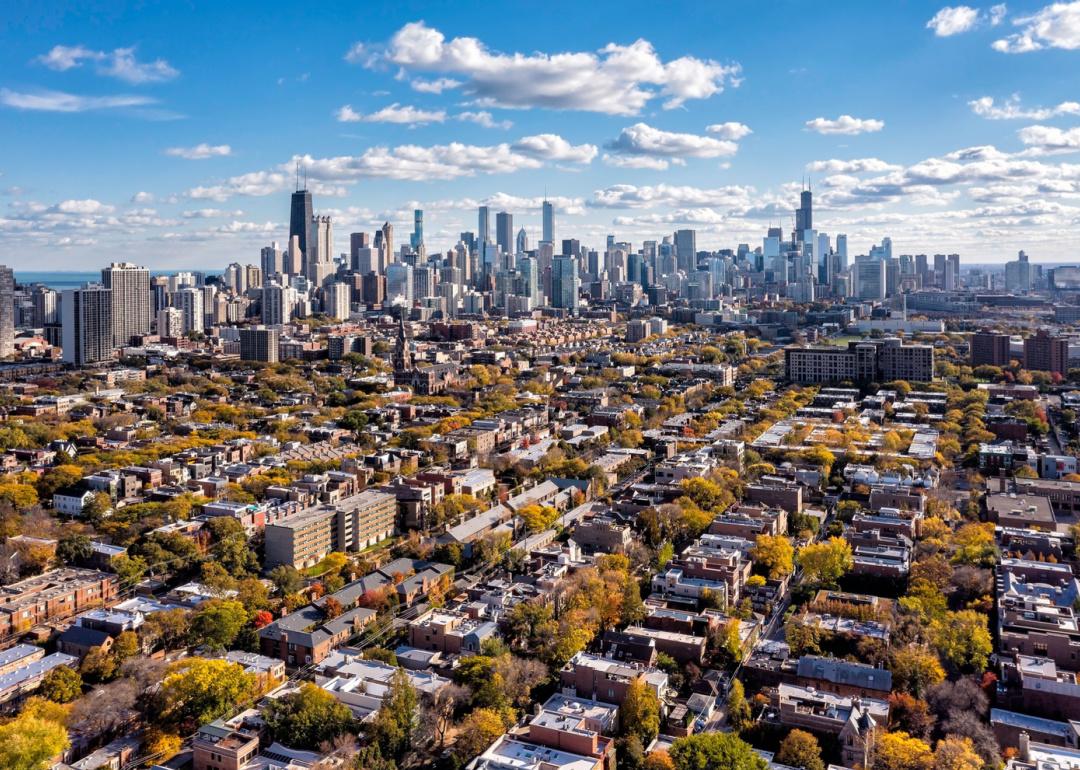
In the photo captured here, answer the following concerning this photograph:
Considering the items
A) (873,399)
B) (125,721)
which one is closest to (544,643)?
(125,721)

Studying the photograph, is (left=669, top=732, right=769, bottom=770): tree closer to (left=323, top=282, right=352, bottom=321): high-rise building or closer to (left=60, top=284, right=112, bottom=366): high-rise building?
(left=60, top=284, right=112, bottom=366): high-rise building

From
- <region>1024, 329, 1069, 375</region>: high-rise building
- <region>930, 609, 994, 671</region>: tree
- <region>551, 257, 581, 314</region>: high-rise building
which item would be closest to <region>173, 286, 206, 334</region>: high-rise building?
<region>551, 257, 581, 314</region>: high-rise building

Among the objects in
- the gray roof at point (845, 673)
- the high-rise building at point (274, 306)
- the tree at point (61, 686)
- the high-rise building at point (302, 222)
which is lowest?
the tree at point (61, 686)

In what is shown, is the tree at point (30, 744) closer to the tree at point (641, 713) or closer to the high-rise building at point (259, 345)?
Result: the tree at point (641, 713)

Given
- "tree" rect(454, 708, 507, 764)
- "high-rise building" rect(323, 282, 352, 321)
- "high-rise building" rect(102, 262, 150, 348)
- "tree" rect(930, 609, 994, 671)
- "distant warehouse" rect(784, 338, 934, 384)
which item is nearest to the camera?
"tree" rect(454, 708, 507, 764)

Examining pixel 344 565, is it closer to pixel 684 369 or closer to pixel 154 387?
pixel 154 387

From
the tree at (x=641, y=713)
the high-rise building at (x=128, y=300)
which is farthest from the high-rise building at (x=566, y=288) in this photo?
the tree at (x=641, y=713)
